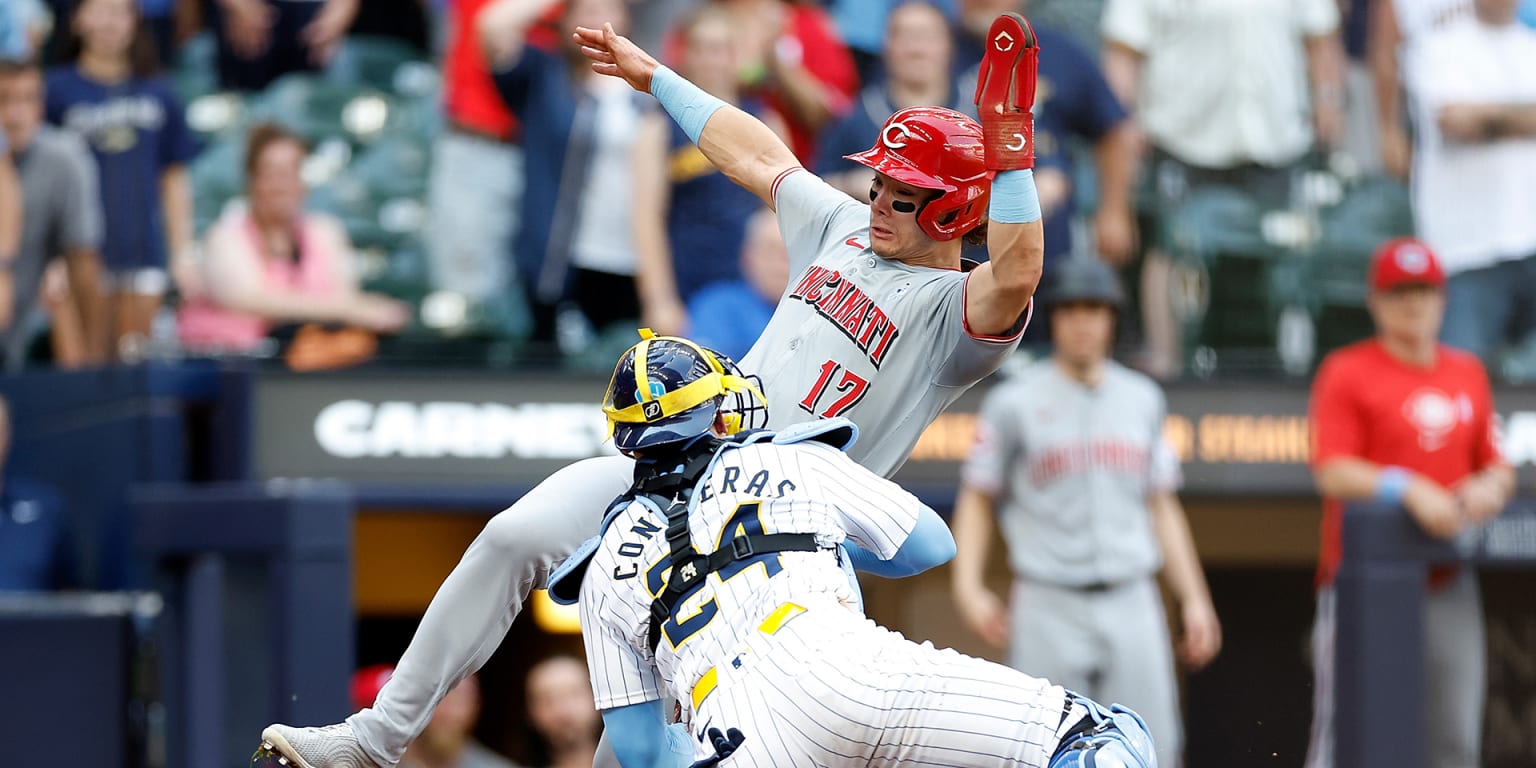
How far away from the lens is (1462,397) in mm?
7418

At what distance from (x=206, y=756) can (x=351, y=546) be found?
85cm

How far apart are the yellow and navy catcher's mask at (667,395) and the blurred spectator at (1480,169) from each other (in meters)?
5.00

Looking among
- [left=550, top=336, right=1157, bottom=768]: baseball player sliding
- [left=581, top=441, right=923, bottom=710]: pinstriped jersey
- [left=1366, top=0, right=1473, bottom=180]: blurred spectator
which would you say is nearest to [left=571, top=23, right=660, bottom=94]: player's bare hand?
[left=550, top=336, right=1157, bottom=768]: baseball player sliding

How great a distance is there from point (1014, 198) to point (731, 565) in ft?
2.84

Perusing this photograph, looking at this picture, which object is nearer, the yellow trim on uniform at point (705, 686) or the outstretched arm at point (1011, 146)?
the yellow trim on uniform at point (705, 686)

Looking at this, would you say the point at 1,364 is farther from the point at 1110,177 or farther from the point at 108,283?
the point at 1110,177

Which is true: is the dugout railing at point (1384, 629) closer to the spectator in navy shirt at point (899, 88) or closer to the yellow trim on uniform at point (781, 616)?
the spectator in navy shirt at point (899, 88)

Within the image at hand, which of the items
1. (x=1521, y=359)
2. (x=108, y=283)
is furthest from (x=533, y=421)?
(x=1521, y=359)

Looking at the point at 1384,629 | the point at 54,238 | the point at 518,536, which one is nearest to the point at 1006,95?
the point at 518,536

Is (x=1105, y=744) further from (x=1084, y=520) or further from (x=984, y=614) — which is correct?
(x=1084, y=520)

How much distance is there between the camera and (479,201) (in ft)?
26.2

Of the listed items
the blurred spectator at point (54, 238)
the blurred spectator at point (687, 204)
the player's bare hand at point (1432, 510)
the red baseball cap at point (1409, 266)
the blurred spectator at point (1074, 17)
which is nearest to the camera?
the player's bare hand at point (1432, 510)

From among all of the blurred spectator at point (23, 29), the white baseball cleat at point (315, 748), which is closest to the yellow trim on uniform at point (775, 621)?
the white baseball cleat at point (315, 748)

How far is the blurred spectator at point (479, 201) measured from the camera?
7.98m
